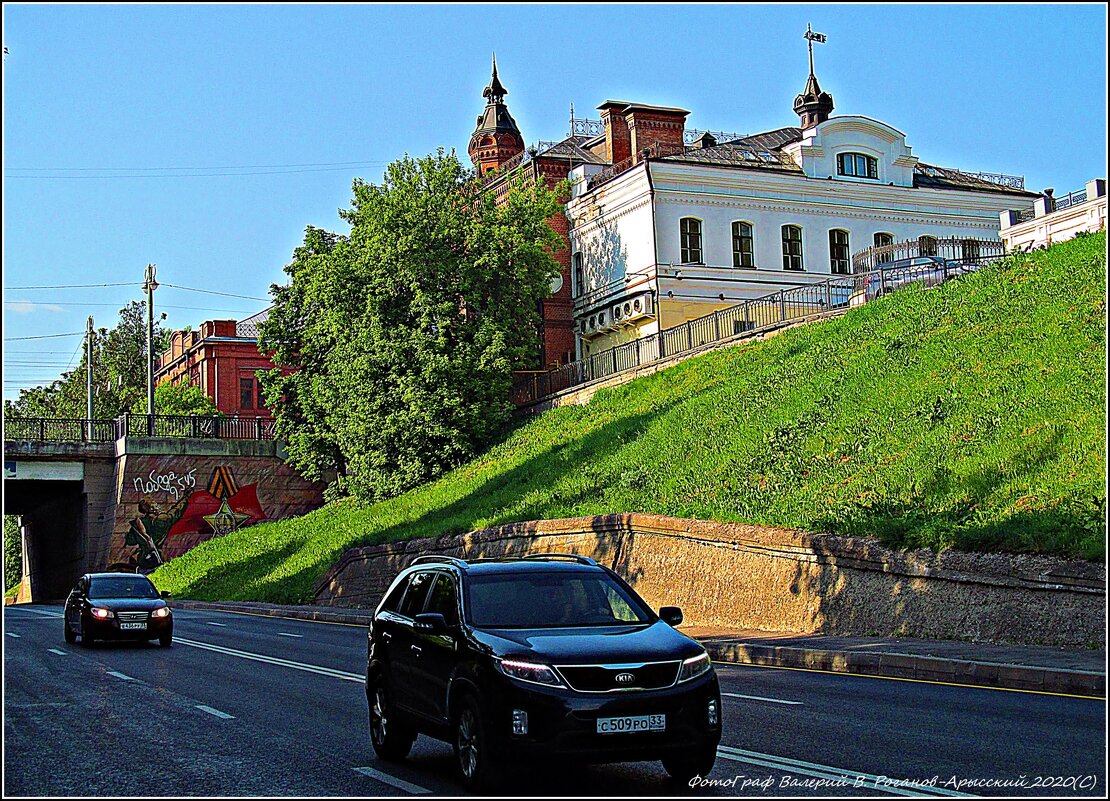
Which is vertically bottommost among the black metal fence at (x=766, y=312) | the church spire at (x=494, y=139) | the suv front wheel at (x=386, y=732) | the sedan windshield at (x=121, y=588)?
the suv front wheel at (x=386, y=732)

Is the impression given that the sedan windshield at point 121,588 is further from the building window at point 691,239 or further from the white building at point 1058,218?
the white building at point 1058,218

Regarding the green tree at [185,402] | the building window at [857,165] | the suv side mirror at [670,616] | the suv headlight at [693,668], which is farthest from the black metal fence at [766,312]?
the suv headlight at [693,668]

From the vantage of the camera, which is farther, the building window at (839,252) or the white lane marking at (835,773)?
the building window at (839,252)

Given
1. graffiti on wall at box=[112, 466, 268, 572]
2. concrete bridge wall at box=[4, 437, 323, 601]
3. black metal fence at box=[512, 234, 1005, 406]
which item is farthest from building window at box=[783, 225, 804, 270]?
graffiti on wall at box=[112, 466, 268, 572]

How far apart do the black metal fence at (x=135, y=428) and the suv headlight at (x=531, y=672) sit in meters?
53.4

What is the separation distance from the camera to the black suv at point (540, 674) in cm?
851

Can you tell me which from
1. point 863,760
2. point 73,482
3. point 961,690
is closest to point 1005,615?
point 961,690

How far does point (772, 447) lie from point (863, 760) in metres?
20.9

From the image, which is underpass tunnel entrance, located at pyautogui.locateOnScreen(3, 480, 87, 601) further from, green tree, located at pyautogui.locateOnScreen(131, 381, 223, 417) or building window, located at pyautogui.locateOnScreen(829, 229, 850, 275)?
building window, located at pyautogui.locateOnScreen(829, 229, 850, 275)

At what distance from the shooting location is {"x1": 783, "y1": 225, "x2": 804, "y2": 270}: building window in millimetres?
57594

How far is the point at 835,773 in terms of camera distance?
366 inches

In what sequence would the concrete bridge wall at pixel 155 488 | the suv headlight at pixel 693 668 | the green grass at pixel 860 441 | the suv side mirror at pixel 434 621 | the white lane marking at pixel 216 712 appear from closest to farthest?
the suv headlight at pixel 693 668
the suv side mirror at pixel 434 621
the white lane marking at pixel 216 712
the green grass at pixel 860 441
the concrete bridge wall at pixel 155 488

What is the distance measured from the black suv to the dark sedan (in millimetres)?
15475

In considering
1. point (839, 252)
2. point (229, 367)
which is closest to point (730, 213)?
point (839, 252)
